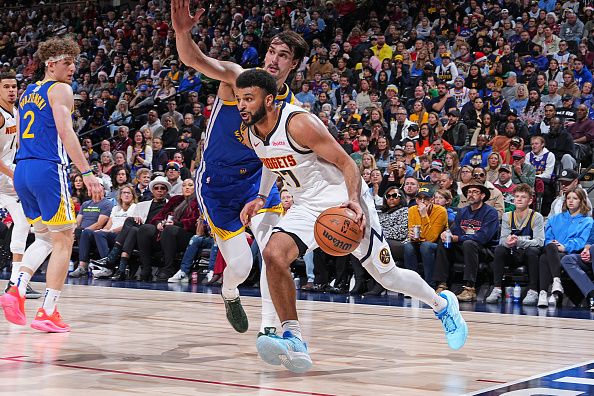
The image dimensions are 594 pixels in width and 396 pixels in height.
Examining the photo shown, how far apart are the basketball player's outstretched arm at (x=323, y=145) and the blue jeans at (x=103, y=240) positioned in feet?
24.2

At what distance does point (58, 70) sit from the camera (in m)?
5.57

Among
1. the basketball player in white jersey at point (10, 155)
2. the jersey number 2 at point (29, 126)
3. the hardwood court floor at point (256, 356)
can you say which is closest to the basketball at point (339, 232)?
the hardwood court floor at point (256, 356)

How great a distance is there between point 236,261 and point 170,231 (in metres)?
5.32

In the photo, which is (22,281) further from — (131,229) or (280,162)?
(131,229)

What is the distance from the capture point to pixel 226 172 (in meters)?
5.30

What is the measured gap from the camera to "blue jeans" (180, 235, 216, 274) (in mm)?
10359

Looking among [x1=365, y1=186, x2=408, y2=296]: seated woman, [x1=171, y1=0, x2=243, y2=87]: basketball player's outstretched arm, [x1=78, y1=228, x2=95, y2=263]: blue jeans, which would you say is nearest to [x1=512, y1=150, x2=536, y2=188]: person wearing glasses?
[x1=365, y1=186, x2=408, y2=296]: seated woman

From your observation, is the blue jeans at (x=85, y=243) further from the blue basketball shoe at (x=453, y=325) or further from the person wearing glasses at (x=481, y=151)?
the blue basketball shoe at (x=453, y=325)

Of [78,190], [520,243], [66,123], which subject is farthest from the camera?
[78,190]

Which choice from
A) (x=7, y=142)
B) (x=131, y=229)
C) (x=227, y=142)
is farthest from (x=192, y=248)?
(x=227, y=142)

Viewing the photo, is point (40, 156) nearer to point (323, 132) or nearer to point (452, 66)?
point (323, 132)

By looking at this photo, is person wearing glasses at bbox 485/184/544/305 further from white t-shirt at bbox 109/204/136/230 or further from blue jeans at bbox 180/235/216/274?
white t-shirt at bbox 109/204/136/230

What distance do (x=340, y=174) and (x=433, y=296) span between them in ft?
2.97

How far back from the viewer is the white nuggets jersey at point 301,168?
14.0 ft
